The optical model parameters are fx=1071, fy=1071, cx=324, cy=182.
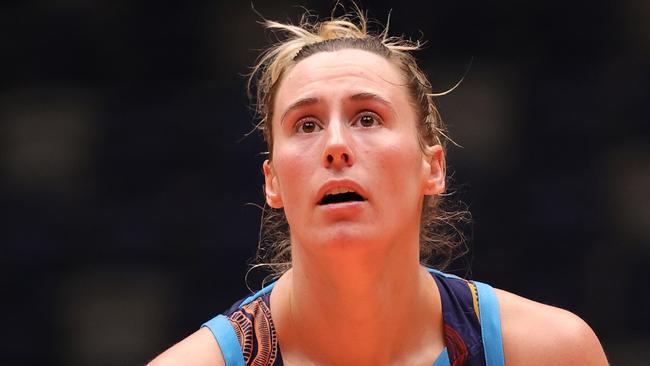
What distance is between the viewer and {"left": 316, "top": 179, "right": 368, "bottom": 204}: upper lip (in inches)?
86.4

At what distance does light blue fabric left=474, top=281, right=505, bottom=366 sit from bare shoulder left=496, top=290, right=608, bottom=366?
15 mm

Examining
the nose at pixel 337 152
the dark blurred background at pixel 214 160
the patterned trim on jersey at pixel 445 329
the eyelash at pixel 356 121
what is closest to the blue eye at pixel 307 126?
the eyelash at pixel 356 121

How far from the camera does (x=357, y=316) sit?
2369 mm

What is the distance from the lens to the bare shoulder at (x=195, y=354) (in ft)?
7.36

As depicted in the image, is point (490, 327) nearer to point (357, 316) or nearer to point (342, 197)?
point (357, 316)

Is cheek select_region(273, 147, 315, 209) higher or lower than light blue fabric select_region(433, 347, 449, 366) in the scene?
higher

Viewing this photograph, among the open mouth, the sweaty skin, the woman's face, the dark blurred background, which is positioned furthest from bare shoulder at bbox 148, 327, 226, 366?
the dark blurred background

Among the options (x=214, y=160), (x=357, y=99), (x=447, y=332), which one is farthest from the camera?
(x=214, y=160)

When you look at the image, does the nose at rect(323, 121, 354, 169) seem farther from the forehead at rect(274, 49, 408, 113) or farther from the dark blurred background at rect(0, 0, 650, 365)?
the dark blurred background at rect(0, 0, 650, 365)

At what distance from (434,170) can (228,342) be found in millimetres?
627

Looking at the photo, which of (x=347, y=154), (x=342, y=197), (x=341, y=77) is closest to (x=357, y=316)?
(x=342, y=197)

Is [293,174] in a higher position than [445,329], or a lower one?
higher

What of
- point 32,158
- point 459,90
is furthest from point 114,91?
point 459,90

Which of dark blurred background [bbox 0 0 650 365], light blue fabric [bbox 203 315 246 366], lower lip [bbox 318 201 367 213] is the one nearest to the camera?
lower lip [bbox 318 201 367 213]
